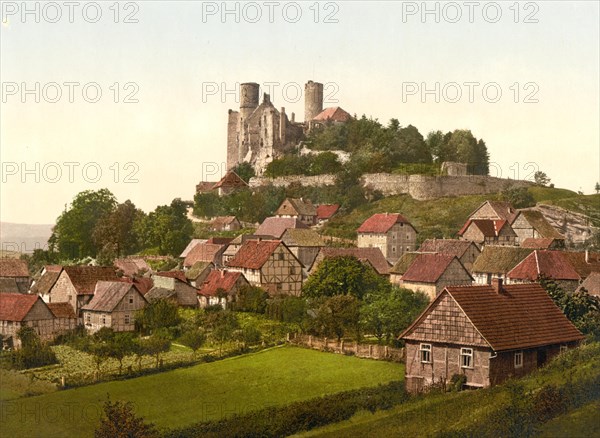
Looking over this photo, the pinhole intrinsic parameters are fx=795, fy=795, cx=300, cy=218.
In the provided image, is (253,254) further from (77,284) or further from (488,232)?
(488,232)

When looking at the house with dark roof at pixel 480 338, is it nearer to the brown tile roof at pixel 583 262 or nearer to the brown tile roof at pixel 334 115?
the brown tile roof at pixel 583 262

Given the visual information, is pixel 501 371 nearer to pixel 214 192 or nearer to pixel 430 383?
pixel 430 383

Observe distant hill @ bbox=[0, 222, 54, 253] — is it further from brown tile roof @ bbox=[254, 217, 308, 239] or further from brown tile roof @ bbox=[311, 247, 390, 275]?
brown tile roof @ bbox=[311, 247, 390, 275]

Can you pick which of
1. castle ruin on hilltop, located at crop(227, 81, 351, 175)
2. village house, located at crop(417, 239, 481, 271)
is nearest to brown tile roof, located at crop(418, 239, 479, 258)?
village house, located at crop(417, 239, 481, 271)

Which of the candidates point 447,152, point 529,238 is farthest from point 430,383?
point 447,152

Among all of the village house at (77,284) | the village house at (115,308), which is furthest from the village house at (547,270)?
the village house at (77,284)

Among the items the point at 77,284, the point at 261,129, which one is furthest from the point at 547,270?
the point at 261,129
